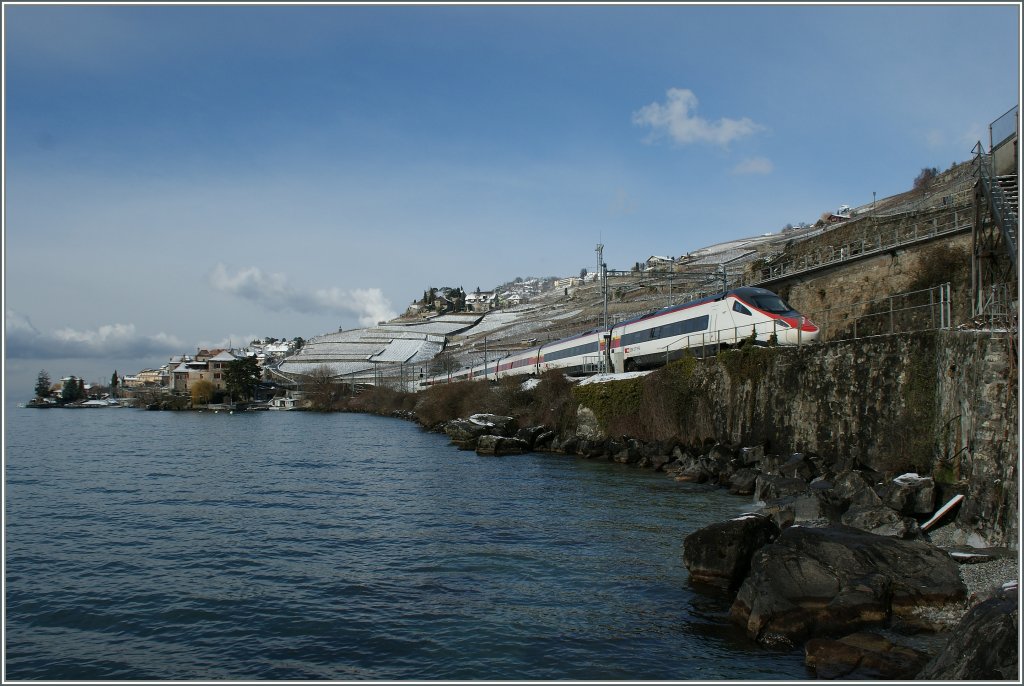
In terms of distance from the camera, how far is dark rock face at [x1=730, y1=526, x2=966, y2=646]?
1009cm

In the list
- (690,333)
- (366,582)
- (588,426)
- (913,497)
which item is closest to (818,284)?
(690,333)

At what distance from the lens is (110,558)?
15172mm

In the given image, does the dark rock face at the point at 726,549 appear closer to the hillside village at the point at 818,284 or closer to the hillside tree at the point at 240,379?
the hillside village at the point at 818,284

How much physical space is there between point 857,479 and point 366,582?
1218cm

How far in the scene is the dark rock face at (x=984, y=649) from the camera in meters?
7.32

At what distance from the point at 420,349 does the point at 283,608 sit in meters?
133

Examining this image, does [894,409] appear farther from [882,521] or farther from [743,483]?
[882,521]

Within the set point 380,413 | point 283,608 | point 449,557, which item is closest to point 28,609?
point 283,608

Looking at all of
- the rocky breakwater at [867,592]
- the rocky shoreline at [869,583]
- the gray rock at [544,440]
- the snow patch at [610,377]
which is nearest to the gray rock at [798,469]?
the rocky shoreline at [869,583]

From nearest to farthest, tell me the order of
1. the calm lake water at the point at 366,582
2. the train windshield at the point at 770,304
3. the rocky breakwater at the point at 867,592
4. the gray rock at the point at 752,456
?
the rocky breakwater at the point at 867,592 < the calm lake water at the point at 366,582 < the gray rock at the point at 752,456 < the train windshield at the point at 770,304

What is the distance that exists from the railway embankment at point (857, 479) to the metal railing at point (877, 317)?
5141mm

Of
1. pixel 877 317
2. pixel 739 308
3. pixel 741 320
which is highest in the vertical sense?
pixel 739 308

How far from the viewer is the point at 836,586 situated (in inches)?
418

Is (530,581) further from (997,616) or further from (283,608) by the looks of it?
(997,616)
